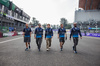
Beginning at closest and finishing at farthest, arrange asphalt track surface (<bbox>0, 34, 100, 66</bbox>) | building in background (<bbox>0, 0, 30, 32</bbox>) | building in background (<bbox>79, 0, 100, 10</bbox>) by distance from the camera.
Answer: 1. asphalt track surface (<bbox>0, 34, 100, 66</bbox>)
2. building in background (<bbox>0, 0, 30, 32</bbox>)
3. building in background (<bbox>79, 0, 100, 10</bbox>)

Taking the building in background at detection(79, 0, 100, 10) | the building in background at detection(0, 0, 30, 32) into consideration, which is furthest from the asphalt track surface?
the building in background at detection(79, 0, 100, 10)

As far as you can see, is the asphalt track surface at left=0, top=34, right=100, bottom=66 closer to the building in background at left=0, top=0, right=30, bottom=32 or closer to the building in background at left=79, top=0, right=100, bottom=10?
the building in background at left=0, top=0, right=30, bottom=32

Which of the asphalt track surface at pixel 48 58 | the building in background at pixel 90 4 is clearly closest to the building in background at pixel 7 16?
the asphalt track surface at pixel 48 58

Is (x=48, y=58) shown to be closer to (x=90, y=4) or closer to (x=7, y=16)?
(x=7, y=16)

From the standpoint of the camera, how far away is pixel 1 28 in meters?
12.3

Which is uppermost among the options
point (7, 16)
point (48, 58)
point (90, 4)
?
point (90, 4)

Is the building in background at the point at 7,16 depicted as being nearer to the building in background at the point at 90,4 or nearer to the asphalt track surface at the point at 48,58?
the asphalt track surface at the point at 48,58

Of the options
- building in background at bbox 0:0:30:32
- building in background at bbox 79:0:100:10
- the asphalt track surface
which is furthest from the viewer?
building in background at bbox 79:0:100:10

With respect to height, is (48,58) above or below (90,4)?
below

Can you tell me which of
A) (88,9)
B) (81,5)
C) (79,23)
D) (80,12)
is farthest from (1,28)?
(88,9)

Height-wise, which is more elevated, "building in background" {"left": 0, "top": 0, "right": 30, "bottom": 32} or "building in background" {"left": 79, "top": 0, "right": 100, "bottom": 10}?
"building in background" {"left": 79, "top": 0, "right": 100, "bottom": 10}

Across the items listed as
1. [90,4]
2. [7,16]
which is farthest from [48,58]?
[90,4]

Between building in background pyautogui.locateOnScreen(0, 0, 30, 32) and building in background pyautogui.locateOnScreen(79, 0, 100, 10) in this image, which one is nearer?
building in background pyautogui.locateOnScreen(0, 0, 30, 32)

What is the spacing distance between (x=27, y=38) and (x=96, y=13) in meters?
→ 63.9
